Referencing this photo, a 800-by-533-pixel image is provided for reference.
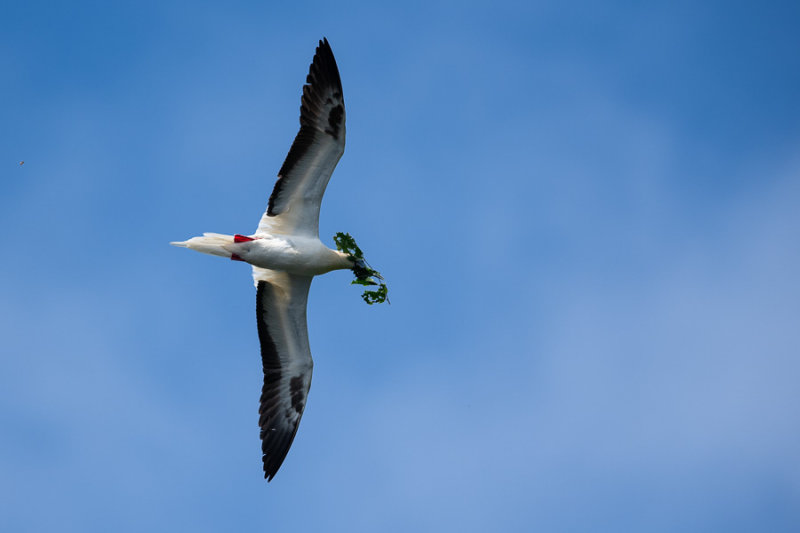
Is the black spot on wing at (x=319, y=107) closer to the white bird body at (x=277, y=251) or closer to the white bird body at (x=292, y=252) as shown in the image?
the white bird body at (x=292, y=252)

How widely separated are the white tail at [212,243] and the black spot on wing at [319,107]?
159cm

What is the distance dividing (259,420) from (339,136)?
578 centimetres

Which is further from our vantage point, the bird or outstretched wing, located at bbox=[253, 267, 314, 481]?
outstretched wing, located at bbox=[253, 267, 314, 481]

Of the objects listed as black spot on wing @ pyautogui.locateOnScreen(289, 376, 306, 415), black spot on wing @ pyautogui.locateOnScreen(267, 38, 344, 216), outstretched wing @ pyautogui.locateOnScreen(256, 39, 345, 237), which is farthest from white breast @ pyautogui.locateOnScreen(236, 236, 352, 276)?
black spot on wing @ pyautogui.locateOnScreen(289, 376, 306, 415)

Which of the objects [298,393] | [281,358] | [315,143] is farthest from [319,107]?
[298,393]

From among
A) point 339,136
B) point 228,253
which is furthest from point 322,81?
point 228,253

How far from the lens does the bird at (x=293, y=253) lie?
1473 cm

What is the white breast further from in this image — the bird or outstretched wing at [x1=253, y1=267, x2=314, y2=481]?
outstretched wing at [x1=253, y1=267, x2=314, y2=481]

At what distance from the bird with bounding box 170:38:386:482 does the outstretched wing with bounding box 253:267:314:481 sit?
19 millimetres

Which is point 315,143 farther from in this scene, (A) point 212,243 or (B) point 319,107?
(A) point 212,243

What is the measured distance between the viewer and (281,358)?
1664cm

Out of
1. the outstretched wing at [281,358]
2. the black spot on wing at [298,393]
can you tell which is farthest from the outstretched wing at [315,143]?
the black spot on wing at [298,393]

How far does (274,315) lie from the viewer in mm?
16438

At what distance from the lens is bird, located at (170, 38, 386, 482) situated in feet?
48.3
